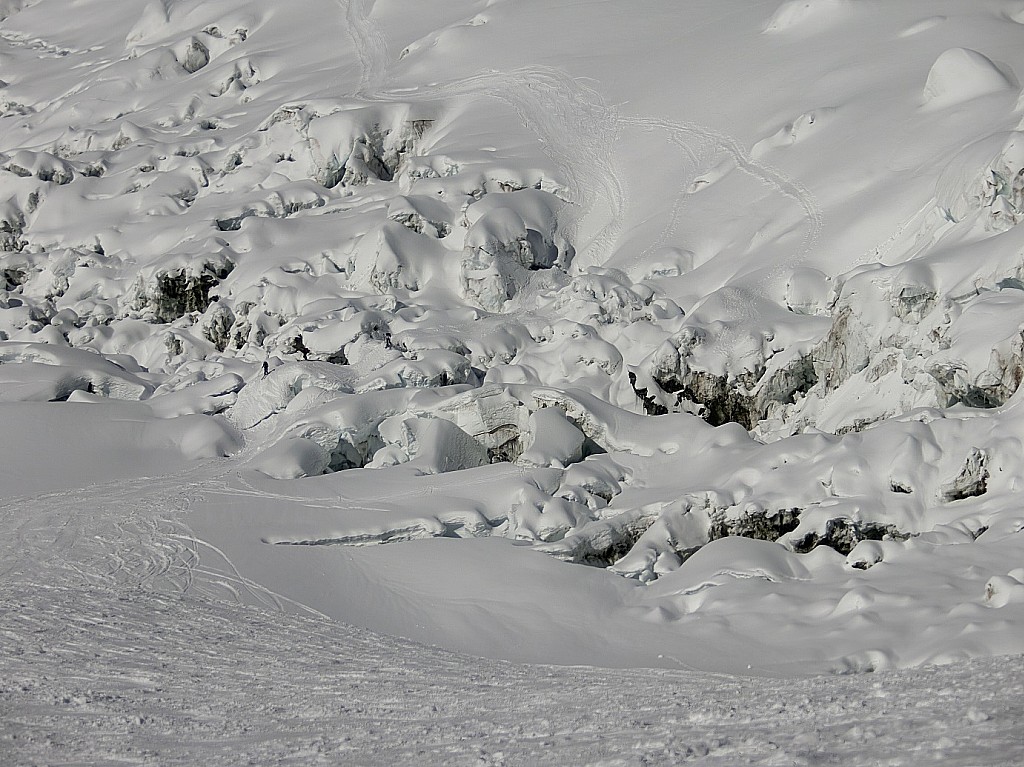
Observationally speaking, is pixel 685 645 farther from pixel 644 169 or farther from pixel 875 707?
pixel 644 169

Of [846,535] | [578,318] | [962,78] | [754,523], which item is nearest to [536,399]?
[578,318]

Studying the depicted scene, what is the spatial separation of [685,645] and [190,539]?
5222 millimetres

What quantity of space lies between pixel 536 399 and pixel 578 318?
8.07 feet

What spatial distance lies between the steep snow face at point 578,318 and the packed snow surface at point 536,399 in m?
0.06

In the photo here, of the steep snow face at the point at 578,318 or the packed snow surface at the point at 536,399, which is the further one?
the steep snow face at the point at 578,318

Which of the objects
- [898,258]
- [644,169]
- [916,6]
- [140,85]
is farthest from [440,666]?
[140,85]

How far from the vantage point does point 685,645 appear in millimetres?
7309

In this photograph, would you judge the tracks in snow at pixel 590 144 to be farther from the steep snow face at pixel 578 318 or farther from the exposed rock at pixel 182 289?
the exposed rock at pixel 182 289

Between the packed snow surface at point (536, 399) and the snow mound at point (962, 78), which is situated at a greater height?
the snow mound at point (962, 78)

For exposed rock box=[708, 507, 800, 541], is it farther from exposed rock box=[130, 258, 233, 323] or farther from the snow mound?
exposed rock box=[130, 258, 233, 323]

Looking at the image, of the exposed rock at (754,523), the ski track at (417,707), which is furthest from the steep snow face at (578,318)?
the ski track at (417,707)

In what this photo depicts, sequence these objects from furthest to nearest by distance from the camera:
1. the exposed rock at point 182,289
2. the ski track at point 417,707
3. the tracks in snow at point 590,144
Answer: the exposed rock at point 182,289 → the tracks in snow at point 590,144 → the ski track at point 417,707

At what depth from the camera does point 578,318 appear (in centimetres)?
1426

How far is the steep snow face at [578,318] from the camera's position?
8.43 metres
